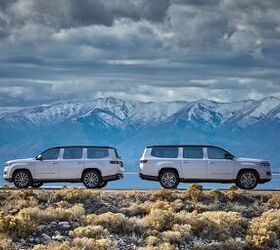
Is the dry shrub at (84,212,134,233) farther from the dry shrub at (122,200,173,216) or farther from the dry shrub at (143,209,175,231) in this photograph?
the dry shrub at (122,200,173,216)

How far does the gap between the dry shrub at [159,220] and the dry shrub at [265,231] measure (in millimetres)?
2722

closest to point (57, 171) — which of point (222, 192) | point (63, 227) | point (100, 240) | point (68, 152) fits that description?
point (68, 152)

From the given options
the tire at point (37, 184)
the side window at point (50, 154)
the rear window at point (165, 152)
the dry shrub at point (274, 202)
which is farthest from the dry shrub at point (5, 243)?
the tire at point (37, 184)

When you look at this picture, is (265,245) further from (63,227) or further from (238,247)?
(63,227)

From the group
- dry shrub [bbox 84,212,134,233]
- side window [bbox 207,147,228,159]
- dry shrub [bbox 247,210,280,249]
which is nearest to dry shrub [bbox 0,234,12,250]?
dry shrub [bbox 84,212,134,233]

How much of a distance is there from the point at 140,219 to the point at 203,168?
367 inches

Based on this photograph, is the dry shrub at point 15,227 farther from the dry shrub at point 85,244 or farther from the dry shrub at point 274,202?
the dry shrub at point 274,202

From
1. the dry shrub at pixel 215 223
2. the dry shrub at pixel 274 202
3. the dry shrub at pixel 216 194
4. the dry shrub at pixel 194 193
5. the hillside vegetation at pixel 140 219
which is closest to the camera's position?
the hillside vegetation at pixel 140 219

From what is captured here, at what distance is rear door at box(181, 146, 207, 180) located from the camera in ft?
118

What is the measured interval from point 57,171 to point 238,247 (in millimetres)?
12676

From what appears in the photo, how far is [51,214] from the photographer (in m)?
26.7

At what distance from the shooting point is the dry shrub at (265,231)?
27141 millimetres

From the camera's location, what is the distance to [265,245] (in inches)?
1074

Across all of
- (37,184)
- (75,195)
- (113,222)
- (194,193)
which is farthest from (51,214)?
(37,184)
